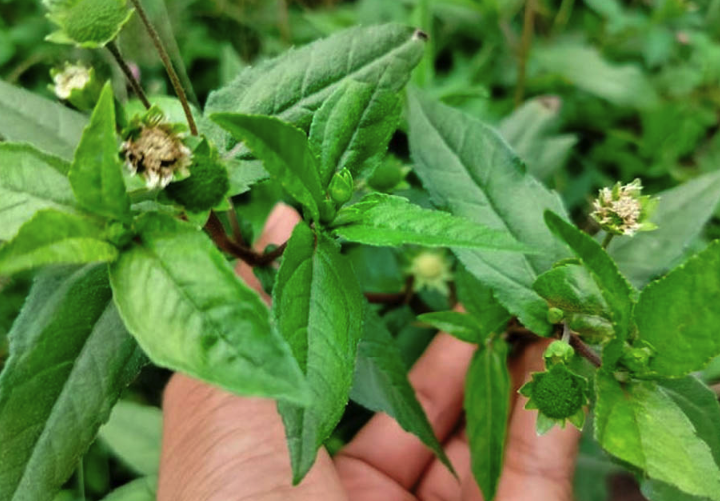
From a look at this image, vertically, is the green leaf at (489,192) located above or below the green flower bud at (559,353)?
above

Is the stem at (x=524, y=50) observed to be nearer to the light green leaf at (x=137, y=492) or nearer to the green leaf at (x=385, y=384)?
the green leaf at (x=385, y=384)

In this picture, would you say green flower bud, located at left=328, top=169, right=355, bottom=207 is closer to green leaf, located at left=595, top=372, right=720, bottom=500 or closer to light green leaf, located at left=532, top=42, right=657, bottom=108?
green leaf, located at left=595, top=372, right=720, bottom=500

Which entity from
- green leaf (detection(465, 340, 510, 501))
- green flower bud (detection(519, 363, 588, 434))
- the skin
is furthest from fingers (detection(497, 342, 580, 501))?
green flower bud (detection(519, 363, 588, 434))

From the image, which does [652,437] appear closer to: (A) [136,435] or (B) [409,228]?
(B) [409,228]

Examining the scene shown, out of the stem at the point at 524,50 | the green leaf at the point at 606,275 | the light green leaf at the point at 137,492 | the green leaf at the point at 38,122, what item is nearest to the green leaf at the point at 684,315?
the green leaf at the point at 606,275

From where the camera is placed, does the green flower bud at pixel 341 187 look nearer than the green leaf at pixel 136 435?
Yes

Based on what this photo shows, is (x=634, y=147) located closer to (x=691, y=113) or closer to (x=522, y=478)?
(x=691, y=113)

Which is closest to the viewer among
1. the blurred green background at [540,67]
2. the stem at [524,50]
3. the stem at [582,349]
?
the stem at [582,349]

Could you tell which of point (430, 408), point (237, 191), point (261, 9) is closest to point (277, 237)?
point (430, 408)
